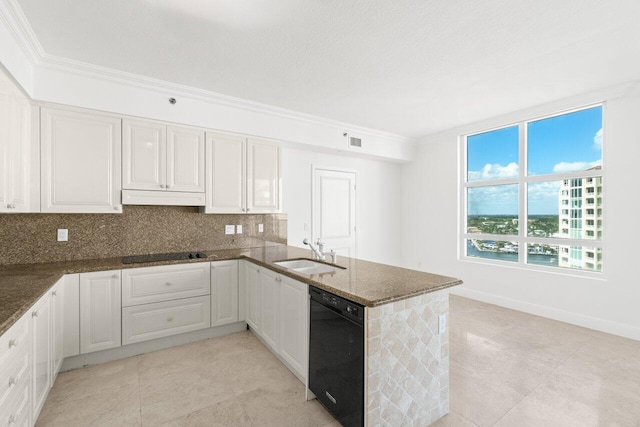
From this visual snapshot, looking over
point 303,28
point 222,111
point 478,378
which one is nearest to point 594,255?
point 478,378

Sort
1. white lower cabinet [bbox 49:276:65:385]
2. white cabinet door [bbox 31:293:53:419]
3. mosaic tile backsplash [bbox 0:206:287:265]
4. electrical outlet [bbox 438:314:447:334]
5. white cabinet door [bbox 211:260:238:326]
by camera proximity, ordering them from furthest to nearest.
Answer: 1. white cabinet door [bbox 211:260:238:326]
2. mosaic tile backsplash [bbox 0:206:287:265]
3. white lower cabinet [bbox 49:276:65:385]
4. electrical outlet [bbox 438:314:447:334]
5. white cabinet door [bbox 31:293:53:419]

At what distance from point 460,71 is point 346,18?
1.39 metres

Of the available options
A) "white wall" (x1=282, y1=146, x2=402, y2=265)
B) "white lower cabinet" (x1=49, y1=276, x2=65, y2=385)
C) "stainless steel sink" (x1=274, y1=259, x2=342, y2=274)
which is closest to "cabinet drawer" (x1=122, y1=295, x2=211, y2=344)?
"white lower cabinet" (x1=49, y1=276, x2=65, y2=385)

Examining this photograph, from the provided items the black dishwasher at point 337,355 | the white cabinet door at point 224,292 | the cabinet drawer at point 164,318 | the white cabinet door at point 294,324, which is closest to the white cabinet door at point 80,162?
the cabinet drawer at point 164,318

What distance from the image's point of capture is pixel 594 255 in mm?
A: 3510

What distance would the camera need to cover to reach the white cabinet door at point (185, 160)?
121 inches

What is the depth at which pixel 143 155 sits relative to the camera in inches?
115

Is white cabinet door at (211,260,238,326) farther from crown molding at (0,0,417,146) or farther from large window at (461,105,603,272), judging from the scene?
large window at (461,105,603,272)

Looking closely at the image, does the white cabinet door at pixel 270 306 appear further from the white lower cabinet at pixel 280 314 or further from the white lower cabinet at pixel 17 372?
the white lower cabinet at pixel 17 372

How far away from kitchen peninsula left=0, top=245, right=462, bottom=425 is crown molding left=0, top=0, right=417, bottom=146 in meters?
1.76

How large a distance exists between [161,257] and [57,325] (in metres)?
0.95

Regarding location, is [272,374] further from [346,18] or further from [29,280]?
[346,18]

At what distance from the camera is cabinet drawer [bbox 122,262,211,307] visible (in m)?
2.66

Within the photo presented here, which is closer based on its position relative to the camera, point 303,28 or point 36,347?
point 36,347
